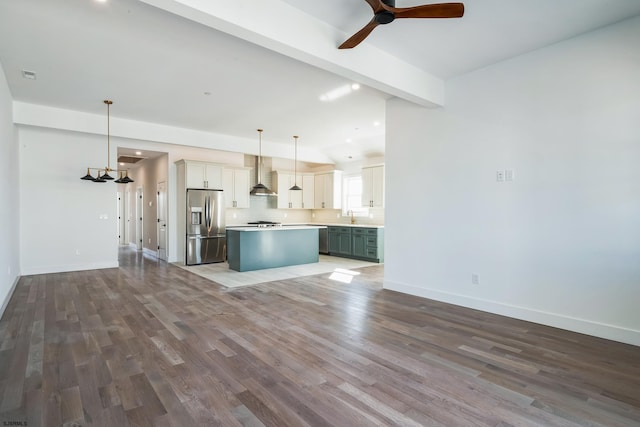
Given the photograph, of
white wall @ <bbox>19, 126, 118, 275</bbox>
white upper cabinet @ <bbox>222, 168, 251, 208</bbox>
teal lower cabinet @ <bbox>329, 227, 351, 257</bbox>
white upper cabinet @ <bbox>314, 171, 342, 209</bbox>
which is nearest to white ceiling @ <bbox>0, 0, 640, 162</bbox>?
white wall @ <bbox>19, 126, 118, 275</bbox>

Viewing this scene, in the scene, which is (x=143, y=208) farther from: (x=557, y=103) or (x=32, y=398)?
(x=557, y=103)

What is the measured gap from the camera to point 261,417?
6.26 ft

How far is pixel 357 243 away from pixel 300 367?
19.6 feet

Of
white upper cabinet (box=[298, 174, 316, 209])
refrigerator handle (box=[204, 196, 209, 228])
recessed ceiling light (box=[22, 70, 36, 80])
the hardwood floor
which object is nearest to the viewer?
the hardwood floor

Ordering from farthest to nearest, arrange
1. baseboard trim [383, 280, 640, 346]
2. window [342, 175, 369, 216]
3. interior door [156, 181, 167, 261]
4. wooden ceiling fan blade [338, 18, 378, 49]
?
window [342, 175, 369, 216] → interior door [156, 181, 167, 261] → baseboard trim [383, 280, 640, 346] → wooden ceiling fan blade [338, 18, 378, 49]

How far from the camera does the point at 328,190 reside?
9.81 m

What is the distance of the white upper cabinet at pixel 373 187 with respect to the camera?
8.27 m

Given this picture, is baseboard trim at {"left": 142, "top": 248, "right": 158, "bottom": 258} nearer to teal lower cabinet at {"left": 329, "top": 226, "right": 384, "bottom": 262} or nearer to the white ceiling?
the white ceiling

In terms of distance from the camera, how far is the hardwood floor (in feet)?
6.42

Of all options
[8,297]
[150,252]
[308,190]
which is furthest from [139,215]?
[8,297]

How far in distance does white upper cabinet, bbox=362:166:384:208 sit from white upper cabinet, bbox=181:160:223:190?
3.75 meters

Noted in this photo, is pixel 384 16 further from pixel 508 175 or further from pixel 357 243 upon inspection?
pixel 357 243

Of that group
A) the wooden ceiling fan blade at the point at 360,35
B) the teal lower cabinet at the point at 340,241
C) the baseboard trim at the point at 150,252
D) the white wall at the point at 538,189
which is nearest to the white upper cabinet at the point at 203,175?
the baseboard trim at the point at 150,252

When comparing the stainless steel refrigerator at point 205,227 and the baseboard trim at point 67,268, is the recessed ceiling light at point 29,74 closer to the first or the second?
the stainless steel refrigerator at point 205,227
